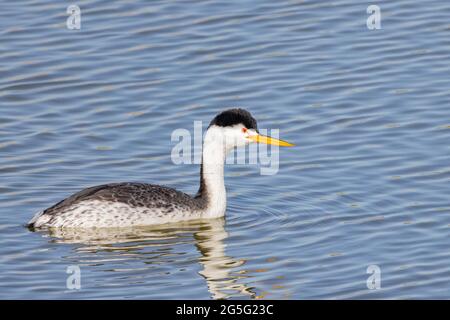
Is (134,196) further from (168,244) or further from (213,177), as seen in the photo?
(213,177)

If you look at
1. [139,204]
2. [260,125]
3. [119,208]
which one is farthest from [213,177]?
[260,125]

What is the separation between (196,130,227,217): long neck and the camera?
15.3m

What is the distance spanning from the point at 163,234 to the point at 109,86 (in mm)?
4438

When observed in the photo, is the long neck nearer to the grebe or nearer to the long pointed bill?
the grebe

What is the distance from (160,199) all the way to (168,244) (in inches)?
28.4

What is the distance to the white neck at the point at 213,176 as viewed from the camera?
1531 centimetres

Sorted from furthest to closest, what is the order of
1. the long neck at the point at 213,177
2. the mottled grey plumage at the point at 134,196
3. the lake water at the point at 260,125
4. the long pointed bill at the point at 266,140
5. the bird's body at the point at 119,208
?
the long neck at the point at 213,177
the long pointed bill at the point at 266,140
the mottled grey plumage at the point at 134,196
the bird's body at the point at 119,208
the lake water at the point at 260,125

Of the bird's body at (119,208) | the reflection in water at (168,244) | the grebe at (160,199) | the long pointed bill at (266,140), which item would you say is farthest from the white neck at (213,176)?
the long pointed bill at (266,140)

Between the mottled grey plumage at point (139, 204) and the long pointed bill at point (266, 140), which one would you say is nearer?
the mottled grey plumage at point (139, 204)

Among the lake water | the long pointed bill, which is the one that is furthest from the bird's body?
the long pointed bill

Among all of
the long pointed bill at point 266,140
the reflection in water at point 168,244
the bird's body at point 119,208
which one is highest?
the long pointed bill at point 266,140

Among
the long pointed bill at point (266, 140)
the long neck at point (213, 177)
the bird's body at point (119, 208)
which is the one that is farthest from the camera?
the long neck at point (213, 177)

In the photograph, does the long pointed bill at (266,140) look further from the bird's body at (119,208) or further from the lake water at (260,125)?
the bird's body at (119,208)

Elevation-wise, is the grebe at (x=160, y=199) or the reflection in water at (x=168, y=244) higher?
the grebe at (x=160, y=199)
